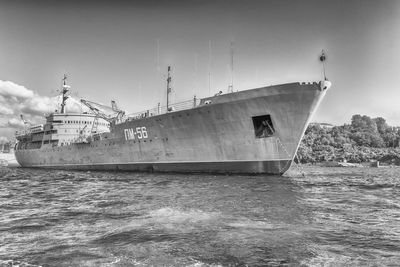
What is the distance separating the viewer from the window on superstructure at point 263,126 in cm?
2074

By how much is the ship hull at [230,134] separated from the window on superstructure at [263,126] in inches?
5.0

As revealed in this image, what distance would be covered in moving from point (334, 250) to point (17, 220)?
25.3 ft

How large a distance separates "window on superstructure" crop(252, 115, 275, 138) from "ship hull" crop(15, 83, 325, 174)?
0.42 feet

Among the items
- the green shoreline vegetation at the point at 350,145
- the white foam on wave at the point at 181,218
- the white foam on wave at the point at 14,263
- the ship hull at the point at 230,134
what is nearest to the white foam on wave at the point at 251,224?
the white foam on wave at the point at 181,218

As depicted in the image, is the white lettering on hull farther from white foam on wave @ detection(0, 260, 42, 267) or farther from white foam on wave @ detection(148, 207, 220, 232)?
white foam on wave @ detection(0, 260, 42, 267)

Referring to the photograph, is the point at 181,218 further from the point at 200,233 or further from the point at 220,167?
the point at 220,167


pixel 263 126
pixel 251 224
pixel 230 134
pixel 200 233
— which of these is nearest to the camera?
pixel 200 233

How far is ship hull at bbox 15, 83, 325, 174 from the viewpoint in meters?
19.9

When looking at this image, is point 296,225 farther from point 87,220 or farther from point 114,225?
point 87,220

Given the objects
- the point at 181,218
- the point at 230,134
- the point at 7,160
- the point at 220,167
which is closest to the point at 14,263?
the point at 181,218

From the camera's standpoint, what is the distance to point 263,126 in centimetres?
2112

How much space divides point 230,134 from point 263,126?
7.98 feet

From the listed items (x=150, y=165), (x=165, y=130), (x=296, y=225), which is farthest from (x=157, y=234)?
(x=150, y=165)

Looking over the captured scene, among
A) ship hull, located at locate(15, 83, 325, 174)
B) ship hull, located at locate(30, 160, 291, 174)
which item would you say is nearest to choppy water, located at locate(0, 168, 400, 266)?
ship hull, located at locate(15, 83, 325, 174)
